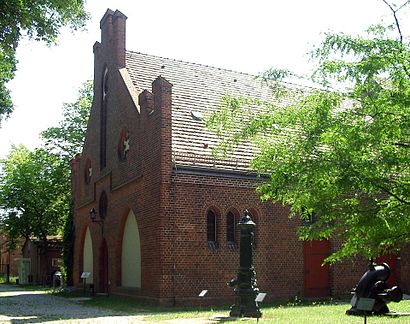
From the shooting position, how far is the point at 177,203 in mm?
20078

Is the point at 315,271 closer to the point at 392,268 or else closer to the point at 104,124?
the point at 392,268

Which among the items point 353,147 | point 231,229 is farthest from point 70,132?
point 353,147

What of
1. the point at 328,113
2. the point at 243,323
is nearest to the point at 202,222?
the point at 243,323

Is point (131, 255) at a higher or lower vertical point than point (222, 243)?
lower

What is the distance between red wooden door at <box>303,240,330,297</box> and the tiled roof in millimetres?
4267

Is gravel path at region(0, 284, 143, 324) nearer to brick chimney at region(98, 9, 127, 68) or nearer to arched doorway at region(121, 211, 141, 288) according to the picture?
arched doorway at region(121, 211, 141, 288)

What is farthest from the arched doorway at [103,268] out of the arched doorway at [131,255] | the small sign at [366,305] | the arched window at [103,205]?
the small sign at [366,305]

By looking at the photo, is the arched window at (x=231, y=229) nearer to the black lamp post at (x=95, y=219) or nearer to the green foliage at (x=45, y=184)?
the black lamp post at (x=95, y=219)

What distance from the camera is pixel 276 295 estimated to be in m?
21.6

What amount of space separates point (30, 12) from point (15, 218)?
35771 millimetres

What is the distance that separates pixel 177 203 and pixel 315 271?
6584mm

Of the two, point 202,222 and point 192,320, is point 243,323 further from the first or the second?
point 202,222

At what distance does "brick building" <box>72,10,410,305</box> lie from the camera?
2005 cm

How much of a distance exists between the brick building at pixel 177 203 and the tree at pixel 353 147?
9.54 metres
